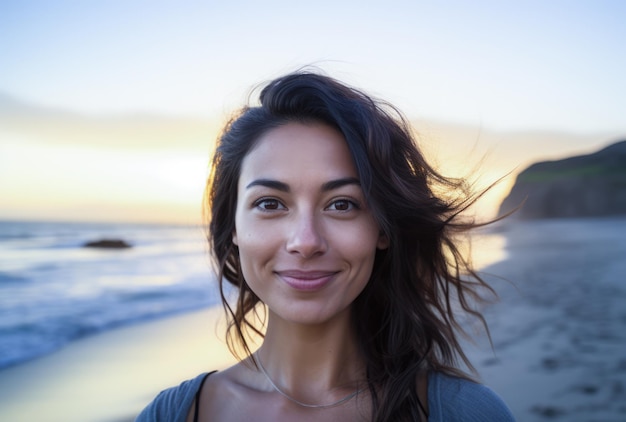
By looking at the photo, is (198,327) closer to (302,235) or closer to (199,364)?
(199,364)

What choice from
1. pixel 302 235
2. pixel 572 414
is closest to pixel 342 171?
pixel 302 235

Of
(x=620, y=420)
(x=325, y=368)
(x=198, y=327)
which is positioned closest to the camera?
(x=325, y=368)

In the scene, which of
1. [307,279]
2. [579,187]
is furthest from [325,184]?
[579,187]

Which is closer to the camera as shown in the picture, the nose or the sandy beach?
the nose

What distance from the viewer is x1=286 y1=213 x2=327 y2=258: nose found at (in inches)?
76.5

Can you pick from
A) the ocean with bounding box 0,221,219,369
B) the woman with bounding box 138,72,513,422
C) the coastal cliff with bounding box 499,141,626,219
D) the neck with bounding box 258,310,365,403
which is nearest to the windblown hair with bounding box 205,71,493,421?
the woman with bounding box 138,72,513,422

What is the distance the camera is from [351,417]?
6.97ft

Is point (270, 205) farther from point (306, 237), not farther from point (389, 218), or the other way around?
point (389, 218)

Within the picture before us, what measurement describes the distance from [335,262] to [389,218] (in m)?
0.31

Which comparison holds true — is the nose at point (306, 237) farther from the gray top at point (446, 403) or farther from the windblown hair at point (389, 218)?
the gray top at point (446, 403)

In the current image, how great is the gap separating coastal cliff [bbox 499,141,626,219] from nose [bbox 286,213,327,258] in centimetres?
4224

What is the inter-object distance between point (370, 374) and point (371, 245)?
22.7 inches

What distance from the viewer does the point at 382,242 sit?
2252 mm

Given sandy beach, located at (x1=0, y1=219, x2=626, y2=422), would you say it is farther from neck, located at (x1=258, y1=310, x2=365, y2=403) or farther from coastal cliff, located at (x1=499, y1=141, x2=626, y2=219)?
coastal cliff, located at (x1=499, y1=141, x2=626, y2=219)
